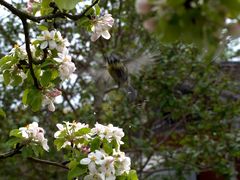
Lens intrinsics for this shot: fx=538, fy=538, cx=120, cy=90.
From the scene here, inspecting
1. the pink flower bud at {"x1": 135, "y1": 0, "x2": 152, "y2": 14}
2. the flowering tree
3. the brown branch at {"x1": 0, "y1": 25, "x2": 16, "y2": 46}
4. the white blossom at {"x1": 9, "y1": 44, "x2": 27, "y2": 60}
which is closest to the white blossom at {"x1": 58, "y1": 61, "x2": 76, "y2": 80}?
the white blossom at {"x1": 9, "y1": 44, "x2": 27, "y2": 60}

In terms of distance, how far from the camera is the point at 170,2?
1.99 ft

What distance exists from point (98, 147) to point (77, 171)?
14 cm

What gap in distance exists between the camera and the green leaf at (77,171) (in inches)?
75.9

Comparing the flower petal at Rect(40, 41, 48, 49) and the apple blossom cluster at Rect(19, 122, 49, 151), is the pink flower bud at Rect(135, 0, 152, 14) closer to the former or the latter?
the flower petal at Rect(40, 41, 48, 49)

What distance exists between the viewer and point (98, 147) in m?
2.04

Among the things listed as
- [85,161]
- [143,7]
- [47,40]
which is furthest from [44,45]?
[143,7]

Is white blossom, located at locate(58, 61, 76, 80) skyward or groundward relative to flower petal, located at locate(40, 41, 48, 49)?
groundward

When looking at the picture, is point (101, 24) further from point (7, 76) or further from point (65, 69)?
point (7, 76)

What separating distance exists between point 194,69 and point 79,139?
3187 millimetres

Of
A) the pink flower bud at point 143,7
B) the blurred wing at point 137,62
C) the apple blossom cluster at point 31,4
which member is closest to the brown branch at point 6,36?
the blurred wing at point 137,62

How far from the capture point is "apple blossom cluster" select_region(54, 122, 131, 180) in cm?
190

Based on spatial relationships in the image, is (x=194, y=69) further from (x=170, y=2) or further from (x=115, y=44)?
(x=170, y=2)

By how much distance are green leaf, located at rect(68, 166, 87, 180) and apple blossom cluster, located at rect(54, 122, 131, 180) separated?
2 cm

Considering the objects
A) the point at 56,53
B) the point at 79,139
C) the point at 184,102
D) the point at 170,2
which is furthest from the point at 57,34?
the point at 184,102
